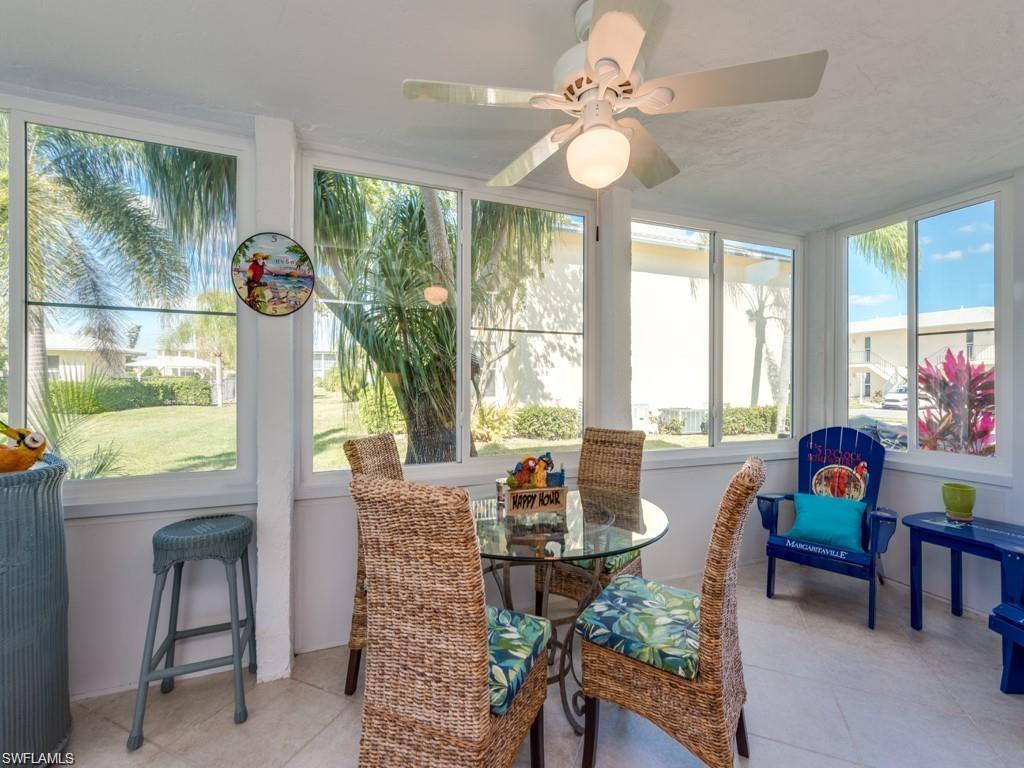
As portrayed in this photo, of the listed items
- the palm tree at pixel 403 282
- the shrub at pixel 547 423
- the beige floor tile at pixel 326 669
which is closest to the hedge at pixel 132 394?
the palm tree at pixel 403 282

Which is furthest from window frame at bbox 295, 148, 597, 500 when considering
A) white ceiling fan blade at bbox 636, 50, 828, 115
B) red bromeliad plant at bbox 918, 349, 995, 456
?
red bromeliad plant at bbox 918, 349, 995, 456

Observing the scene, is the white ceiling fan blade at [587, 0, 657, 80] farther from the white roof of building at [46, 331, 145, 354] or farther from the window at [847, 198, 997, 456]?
the window at [847, 198, 997, 456]

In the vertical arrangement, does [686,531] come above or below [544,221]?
below

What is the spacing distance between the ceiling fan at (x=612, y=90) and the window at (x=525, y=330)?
1394 millimetres

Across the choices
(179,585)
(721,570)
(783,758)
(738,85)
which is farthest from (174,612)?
(738,85)

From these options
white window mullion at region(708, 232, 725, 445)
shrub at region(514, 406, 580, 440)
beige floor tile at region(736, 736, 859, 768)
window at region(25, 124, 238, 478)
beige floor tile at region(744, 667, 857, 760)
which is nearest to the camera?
beige floor tile at region(736, 736, 859, 768)

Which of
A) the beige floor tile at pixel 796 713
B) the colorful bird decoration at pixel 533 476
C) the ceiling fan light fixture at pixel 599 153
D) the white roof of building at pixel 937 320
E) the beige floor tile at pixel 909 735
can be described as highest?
the ceiling fan light fixture at pixel 599 153

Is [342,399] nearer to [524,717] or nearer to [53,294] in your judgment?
[53,294]

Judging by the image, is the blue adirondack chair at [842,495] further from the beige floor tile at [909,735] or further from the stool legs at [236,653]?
the stool legs at [236,653]

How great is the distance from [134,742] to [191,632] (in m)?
0.40

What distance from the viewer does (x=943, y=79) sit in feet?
6.15

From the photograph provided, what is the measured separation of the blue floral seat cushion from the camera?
1.32 metres

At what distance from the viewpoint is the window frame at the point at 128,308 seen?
2.03m

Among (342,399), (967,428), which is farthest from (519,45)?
(967,428)
